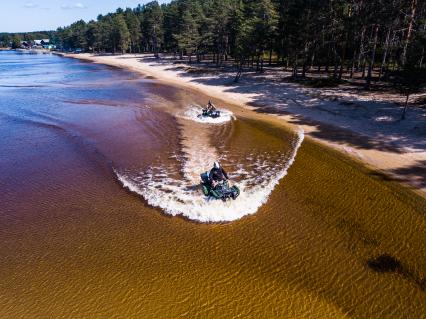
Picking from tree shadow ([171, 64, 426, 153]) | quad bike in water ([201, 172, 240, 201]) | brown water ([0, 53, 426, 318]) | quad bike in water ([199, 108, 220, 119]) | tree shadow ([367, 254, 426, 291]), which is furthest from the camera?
quad bike in water ([199, 108, 220, 119])

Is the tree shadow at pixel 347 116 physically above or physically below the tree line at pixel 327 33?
below

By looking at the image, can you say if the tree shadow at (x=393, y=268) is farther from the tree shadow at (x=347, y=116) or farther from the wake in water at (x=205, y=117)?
the wake in water at (x=205, y=117)

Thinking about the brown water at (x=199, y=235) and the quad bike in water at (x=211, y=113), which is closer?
the brown water at (x=199, y=235)

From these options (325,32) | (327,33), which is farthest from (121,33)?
(325,32)

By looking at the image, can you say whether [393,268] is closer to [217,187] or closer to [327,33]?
[217,187]

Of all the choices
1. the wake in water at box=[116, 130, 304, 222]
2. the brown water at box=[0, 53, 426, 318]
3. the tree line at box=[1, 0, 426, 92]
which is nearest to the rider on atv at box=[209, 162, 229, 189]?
the wake in water at box=[116, 130, 304, 222]

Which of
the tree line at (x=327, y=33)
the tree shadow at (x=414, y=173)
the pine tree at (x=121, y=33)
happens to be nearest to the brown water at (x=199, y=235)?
the tree shadow at (x=414, y=173)

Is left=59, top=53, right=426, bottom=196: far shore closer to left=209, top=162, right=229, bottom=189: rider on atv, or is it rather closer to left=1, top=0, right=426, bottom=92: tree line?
left=1, top=0, right=426, bottom=92: tree line
